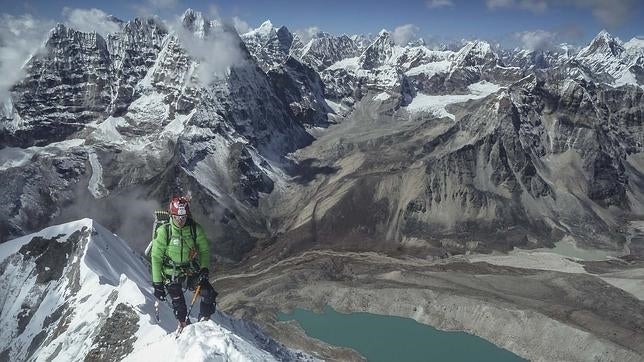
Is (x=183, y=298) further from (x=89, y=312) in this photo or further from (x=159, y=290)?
(x=89, y=312)

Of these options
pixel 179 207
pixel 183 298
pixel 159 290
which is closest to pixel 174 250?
pixel 179 207

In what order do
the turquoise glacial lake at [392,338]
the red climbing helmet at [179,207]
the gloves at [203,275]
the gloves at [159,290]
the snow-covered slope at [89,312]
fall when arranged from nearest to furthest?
the red climbing helmet at [179,207], the gloves at [159,290], the gloves at [203,275], the snow-covered slope at [89,312], the turquoise glacial lake at [392,338]

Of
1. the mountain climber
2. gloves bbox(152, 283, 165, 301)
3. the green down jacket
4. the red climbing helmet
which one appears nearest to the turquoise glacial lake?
gloves bbox(152, 283, 165, 301)

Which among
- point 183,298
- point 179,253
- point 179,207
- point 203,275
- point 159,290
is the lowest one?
point 183,298

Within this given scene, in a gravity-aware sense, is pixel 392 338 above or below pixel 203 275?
below

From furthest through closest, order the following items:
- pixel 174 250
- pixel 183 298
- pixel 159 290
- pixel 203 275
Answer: pixel 183 298
pixel 203 275
pixel 159 290
pixel 174 250

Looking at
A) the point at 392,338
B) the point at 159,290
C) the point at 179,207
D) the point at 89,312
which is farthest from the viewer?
the point at 392,338

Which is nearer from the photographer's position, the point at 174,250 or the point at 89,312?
the point at 174,250

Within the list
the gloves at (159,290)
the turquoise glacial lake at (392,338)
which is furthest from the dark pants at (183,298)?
the turquoise glacial lake at (392,338)

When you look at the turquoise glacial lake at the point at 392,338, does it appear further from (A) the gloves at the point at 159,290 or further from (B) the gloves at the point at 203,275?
(A) the gloves at the point at 159,290
